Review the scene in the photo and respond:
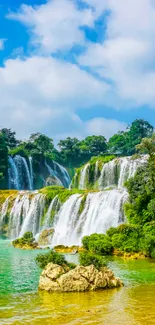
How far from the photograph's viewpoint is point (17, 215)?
4028 cm

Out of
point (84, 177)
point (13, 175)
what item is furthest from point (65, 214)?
point (13, 175)

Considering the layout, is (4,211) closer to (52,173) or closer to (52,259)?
(52,173)

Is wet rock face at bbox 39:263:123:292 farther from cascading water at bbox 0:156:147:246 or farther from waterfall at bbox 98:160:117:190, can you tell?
waterfall at bbox 98:160:117:190

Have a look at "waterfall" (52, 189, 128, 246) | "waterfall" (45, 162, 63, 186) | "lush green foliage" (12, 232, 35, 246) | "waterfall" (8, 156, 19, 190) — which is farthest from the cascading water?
"waterfall" (45, 162, 63, 186)

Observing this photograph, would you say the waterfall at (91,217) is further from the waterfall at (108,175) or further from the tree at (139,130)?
the tree at (139,130)

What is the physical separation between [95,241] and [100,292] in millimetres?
12117

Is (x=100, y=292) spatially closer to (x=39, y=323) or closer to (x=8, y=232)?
(x=39, y=323)

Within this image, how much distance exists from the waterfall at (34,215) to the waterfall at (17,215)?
56 centimetres

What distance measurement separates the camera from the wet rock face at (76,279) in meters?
12.7

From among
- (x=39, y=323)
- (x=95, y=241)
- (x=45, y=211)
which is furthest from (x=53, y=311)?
(x=45, y=211)

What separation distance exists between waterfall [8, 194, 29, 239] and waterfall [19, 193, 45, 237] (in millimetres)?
560

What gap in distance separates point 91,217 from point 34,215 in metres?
8.19

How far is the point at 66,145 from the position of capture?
256 ft

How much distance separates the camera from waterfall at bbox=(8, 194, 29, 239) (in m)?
39.8
